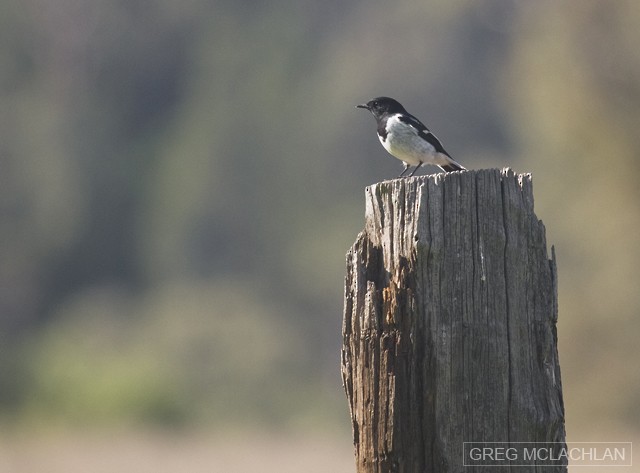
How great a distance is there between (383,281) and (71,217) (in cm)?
5544

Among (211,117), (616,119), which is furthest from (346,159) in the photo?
(616,119)

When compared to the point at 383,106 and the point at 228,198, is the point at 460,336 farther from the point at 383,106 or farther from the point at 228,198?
the point at 228,198

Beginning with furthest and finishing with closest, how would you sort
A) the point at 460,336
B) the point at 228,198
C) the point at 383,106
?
1. the point at 228,198
2. the point at 383,106
3. the point at 460,336

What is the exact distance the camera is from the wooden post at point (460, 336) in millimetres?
3951

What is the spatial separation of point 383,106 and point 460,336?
5.24 m

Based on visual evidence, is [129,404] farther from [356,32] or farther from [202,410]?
[356,32]

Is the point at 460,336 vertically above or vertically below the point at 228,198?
below

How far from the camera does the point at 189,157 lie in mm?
60594

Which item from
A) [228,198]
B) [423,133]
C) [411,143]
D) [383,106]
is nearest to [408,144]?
[411,143]

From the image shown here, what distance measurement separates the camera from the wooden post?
3.95m

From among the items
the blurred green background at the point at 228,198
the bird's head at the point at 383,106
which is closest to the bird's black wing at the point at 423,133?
the bird's head at the point at 383,106

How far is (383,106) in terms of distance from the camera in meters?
9.04

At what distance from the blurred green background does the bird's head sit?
895cm

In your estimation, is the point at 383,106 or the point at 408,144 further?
the point at 383,106
